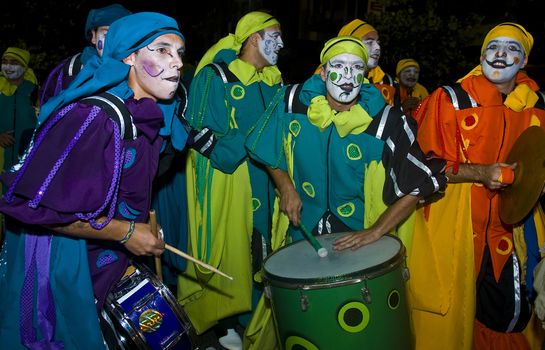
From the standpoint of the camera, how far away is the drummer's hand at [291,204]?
11.8 feet

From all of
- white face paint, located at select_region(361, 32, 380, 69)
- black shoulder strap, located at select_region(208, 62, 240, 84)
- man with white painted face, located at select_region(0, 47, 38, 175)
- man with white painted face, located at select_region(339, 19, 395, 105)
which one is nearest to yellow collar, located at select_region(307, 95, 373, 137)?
black shoulder strap, located at select_region(208, 62, 240, 84)

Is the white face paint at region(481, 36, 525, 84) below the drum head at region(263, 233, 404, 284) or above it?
above

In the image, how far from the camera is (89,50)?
14.6ft

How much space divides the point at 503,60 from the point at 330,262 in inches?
73.6

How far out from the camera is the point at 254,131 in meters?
3.91

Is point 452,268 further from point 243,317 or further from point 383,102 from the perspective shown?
point 243,317

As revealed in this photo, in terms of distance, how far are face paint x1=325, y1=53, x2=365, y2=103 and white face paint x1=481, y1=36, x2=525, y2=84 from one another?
0.90 meters

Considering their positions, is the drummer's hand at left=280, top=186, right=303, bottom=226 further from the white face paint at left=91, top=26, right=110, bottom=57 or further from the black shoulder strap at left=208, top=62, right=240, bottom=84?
the white face paint at left=91, top=26, right=110, bottom=57

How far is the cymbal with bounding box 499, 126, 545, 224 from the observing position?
10.8ft

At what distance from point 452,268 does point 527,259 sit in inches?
20.2

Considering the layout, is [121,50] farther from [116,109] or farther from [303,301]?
[303,301]

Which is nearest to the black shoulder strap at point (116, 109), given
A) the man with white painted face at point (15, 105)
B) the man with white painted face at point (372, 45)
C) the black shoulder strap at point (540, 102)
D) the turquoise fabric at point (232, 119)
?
the turquoise fabric at point (232, 119)

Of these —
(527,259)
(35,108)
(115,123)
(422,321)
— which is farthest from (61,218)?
(35,108)

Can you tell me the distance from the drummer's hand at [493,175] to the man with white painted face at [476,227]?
0.26 ft
